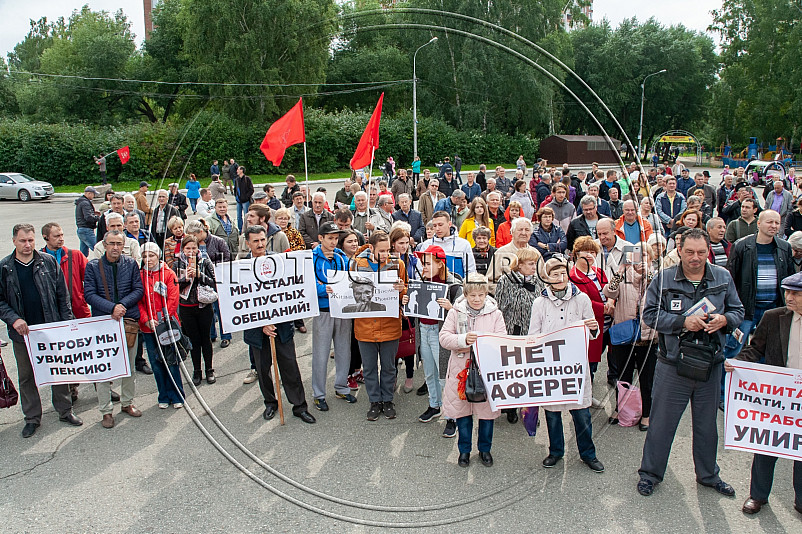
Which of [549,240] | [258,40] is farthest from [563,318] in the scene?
[258,40]

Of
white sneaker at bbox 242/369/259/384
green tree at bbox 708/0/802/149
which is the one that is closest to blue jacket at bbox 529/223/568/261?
white sneaker at bbox 242/369/259/384

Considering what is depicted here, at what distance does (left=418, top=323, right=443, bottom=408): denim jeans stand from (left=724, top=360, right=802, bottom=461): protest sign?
96.9 inches

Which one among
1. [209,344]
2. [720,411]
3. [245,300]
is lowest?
[720,411]

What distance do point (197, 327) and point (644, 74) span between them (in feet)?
129

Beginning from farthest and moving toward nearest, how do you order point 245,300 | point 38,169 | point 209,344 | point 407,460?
point 38,169 < point 209,344 < point 245,300 < point 407,460

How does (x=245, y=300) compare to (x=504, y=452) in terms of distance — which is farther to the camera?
(x=245, y=300)

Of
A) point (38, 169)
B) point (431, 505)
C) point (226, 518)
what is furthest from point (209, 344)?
point (38, 169)

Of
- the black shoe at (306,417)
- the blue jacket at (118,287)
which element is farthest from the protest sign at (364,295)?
the blue jacket at (118,287)

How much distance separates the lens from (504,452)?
16.8 feet

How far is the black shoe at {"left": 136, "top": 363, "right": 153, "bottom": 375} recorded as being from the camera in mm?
7228

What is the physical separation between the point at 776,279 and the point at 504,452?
10.00 feet

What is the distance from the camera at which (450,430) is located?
5453 mm

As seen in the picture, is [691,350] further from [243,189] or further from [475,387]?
[243,189]

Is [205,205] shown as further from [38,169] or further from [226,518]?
[38,169]
